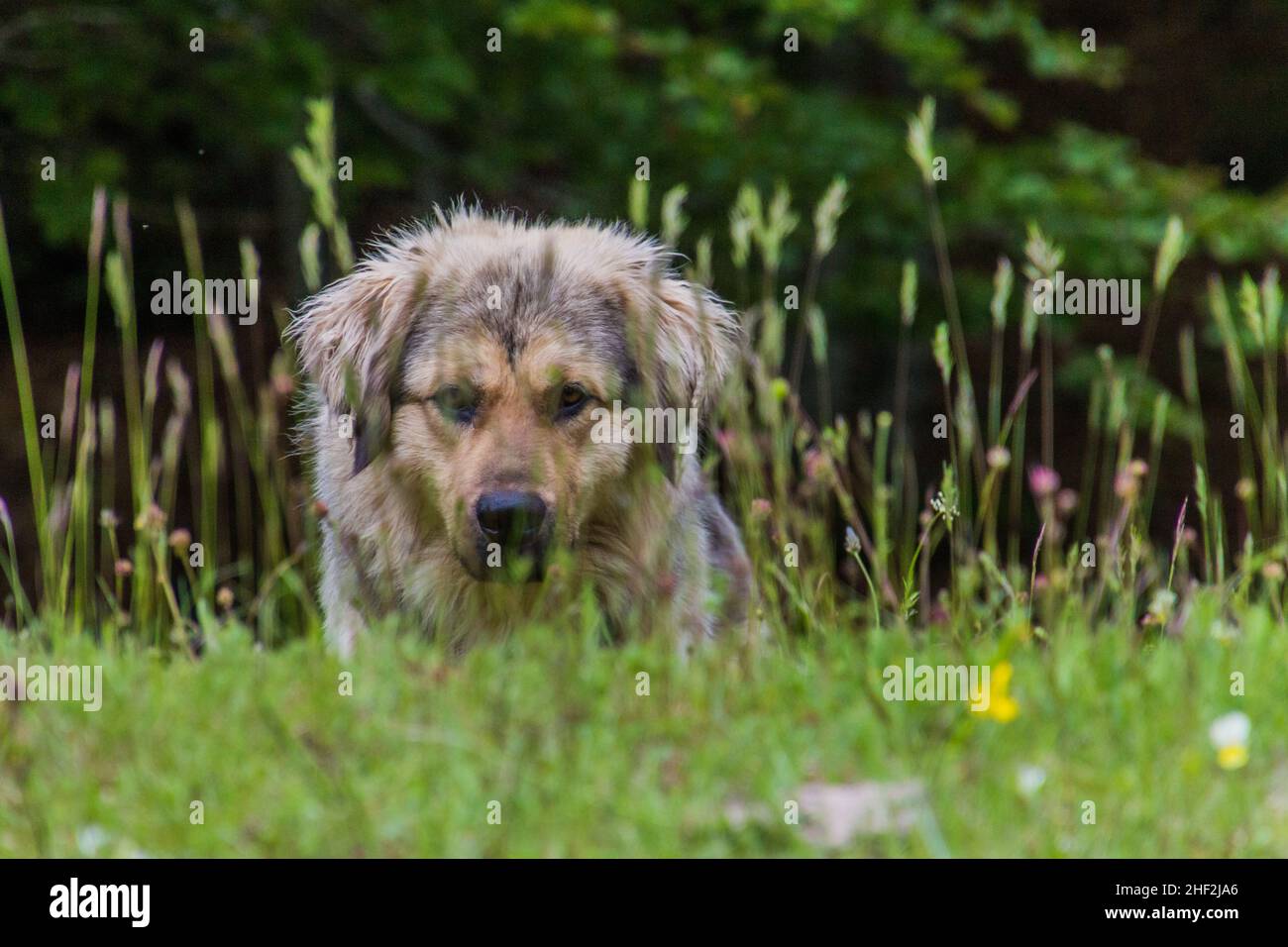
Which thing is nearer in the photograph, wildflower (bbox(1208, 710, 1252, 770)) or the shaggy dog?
wildflower (bbox(1208, 710, 1252, 770))

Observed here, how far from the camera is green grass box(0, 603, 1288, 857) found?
8.56 ft

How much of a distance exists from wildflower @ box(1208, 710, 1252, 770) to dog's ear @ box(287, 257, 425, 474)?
2.82 metres

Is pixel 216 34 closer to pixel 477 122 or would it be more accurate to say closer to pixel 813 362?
pixel 477 122

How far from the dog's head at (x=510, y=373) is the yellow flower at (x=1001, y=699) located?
1.53 metres

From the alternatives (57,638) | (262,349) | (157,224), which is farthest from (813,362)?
(57,638)

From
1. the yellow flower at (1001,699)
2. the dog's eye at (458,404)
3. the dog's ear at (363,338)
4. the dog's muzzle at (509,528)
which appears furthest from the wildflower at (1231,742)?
the dog's ear at (363,338)

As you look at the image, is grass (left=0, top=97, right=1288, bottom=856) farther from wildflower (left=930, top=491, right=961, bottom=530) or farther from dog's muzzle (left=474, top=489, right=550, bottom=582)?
dog's muzzle (left=474, top=489, right=550, bottom=582)

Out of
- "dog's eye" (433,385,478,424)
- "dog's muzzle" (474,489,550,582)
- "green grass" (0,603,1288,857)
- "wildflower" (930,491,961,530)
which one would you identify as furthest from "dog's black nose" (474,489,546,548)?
"wildflower" (930,491,961,530)

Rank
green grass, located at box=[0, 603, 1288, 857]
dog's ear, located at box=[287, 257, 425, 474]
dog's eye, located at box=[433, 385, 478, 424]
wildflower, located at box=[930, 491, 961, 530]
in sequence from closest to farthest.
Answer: green grass, located at box=[0, 603, 1288, 857] → wildflower, located at box=[930, 491, 961, 530] → dog's eye, located at box=[433, 385, 478, 424] → dog's ear, located at box=[287, 257, 425, 474]

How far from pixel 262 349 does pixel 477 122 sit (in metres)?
2.80

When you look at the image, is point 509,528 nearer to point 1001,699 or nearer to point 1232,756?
point 1001,699

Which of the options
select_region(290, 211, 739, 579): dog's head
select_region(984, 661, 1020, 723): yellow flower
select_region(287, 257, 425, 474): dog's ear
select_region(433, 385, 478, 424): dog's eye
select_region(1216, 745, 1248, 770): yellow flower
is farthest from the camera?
select_region(287, 257, 425, 474): dog's ear

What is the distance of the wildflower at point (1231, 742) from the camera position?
2.75m

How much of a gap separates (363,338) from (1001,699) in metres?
3.01
